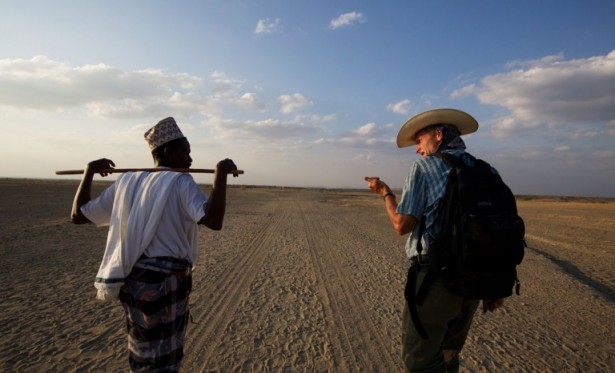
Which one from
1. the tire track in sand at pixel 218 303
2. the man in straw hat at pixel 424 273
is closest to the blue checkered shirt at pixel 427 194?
the man in straw hat at pixel 424 273

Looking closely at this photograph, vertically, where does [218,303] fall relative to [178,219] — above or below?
below

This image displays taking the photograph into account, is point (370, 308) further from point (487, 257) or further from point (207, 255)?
point (207, 255)

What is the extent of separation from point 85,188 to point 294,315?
349 centimetres

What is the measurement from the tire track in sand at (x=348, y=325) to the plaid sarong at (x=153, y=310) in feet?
6.87

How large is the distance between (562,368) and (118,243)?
4489 millimetres

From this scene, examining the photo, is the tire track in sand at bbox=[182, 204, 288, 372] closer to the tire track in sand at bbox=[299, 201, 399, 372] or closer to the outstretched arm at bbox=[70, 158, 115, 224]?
the tire track in sand at bbox=[299, 201, 399, 372]

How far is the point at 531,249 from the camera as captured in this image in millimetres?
10883

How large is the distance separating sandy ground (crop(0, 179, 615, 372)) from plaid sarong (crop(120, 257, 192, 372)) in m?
1.54

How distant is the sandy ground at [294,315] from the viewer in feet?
12.4

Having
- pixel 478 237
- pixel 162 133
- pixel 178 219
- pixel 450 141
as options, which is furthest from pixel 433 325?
pixel 162 133

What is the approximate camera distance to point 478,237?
197 cm

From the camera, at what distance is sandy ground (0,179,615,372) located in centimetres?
377

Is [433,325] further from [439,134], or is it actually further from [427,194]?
[439,134]

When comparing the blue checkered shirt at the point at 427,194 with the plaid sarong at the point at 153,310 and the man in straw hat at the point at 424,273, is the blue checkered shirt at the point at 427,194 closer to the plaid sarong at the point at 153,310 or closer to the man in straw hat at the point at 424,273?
the man in straw hat at the point at 424,273
